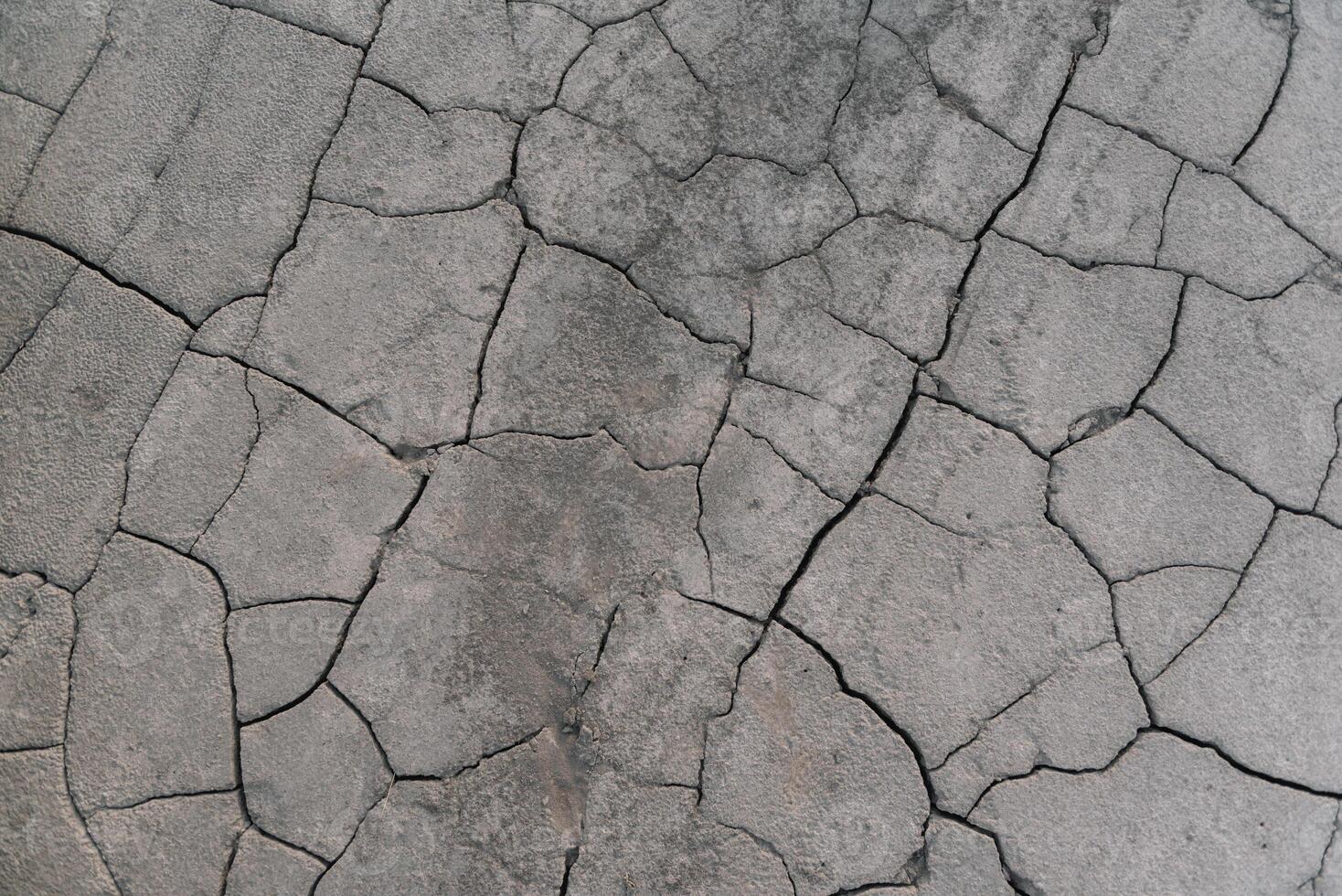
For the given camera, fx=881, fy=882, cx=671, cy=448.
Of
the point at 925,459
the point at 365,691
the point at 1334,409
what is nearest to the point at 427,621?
the point at 365,691

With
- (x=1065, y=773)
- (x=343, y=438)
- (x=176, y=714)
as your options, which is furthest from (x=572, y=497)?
(x=1065, y=773)

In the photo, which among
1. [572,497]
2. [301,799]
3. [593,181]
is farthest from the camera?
[593,181]

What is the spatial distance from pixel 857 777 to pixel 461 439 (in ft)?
4.16

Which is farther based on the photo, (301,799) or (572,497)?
(572,497)

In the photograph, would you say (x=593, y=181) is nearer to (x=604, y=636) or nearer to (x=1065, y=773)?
(x=604, y=636)

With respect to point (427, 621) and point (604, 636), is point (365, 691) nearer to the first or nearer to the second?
point (427, 621)

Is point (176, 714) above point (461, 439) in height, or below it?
below

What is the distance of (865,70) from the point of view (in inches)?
96.7

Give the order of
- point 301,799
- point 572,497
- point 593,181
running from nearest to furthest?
1. point 301,799
2. point 572,497
3. point 593,181

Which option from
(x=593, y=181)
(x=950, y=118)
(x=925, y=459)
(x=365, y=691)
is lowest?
(x=365, y=691)

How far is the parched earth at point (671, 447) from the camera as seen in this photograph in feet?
6.79

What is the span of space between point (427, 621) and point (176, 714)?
0.63 metres

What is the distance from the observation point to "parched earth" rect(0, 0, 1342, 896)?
6.79ft

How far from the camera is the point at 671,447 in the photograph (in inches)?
88.4
